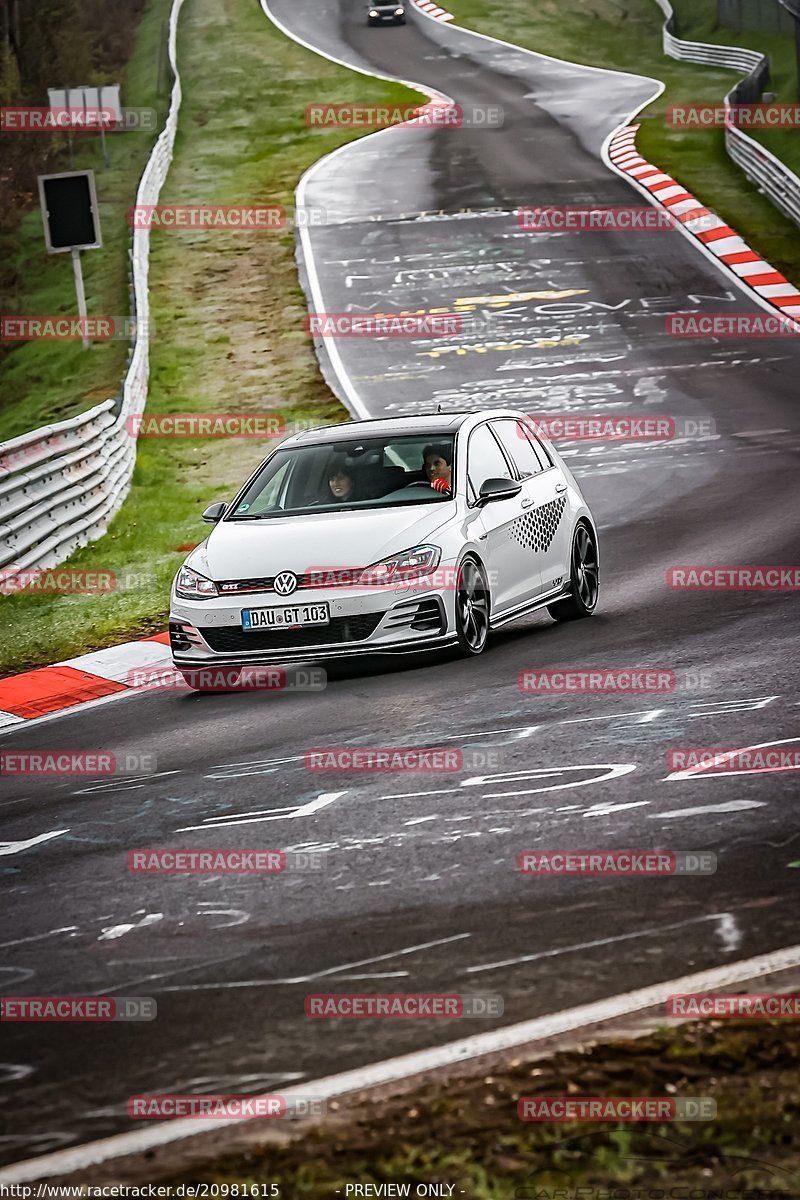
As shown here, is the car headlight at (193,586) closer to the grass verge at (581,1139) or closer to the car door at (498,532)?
the car door at (498,532)

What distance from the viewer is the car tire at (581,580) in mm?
13086

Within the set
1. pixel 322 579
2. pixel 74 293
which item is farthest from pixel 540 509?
pixel 74 293

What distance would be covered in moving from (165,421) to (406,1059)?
1982 cm

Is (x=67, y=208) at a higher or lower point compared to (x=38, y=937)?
lower

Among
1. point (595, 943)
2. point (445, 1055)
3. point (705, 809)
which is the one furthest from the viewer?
point (705, 809)

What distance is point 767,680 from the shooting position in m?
10.1

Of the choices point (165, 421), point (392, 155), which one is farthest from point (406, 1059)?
point (392, 155)

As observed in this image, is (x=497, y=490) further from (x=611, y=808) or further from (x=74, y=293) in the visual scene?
(x=74, y=293)

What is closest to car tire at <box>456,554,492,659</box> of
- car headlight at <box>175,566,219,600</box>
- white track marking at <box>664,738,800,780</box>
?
car headlight at <box>175,566,219,600</box>

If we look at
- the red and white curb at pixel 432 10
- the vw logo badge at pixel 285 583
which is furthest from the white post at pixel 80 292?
the red and white curb at pixel 432 10

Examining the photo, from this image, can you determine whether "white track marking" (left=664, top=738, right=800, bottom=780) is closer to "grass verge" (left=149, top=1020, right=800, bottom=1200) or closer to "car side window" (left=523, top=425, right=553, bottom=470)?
"grass verge" (left=149, top=1020, right=800, bottom=1200)

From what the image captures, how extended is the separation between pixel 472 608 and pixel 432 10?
61.3 meters

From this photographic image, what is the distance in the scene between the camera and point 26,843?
8242mm

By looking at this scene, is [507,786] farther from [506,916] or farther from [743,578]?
[743,578]
